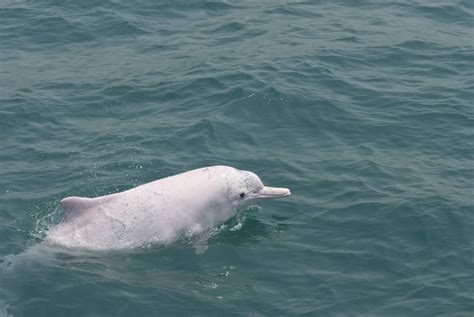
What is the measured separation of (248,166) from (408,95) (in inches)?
246

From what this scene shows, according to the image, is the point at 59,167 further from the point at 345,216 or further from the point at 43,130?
the point at 345,216

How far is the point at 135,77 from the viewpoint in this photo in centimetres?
2580

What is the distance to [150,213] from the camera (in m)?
17.3

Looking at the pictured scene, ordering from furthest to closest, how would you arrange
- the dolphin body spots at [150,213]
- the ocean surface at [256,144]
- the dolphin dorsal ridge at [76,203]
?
the dolphin body spots at [150,213] → the dolphin dorsal ridge at [76,203] → the ocean surface at [256,144]

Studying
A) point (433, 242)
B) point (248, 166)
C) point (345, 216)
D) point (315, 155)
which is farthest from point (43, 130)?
point (433, 242)

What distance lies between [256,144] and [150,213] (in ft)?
16.6

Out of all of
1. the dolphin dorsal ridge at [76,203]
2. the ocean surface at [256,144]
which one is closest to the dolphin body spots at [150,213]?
the dolphin dorsal ridge at [76,203]

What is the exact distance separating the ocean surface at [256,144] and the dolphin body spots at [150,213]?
1.17 ft

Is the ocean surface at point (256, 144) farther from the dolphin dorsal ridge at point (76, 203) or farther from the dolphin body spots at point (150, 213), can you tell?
the dolphin dorsal ridge at point (76, 203)

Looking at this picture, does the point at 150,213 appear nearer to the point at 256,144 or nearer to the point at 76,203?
the point at 76,203

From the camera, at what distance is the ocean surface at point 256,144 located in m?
15.8

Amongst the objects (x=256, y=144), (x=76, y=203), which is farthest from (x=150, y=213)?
(x=256, y=144)

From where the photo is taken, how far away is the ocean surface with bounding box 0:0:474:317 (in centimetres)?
1580

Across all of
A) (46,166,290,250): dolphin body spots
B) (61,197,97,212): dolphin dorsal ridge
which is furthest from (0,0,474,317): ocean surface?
(61,197,97,212): dolphin dorsal ridge
